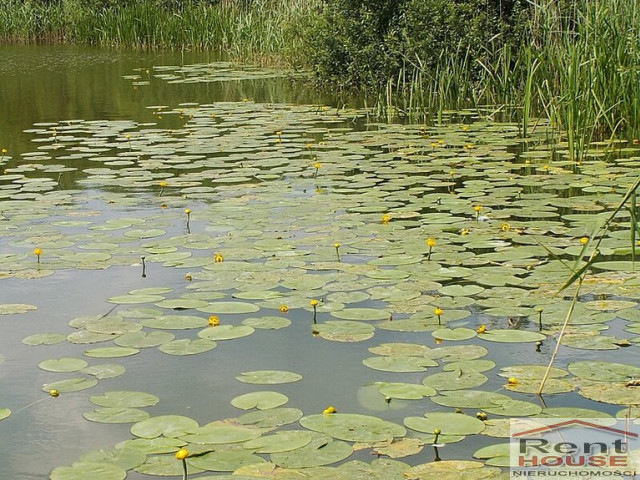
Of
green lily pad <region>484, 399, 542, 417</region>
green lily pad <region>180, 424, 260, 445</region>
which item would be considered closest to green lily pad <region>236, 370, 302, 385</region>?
green lily pad <region>180, 424, 260, 445</region>

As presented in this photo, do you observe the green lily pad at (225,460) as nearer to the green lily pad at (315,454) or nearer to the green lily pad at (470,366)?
the green lily pad at (315,454)

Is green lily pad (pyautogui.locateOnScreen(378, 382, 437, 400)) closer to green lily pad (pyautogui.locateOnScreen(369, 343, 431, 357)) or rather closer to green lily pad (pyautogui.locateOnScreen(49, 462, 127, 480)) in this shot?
green lily pad (pyautogui.locateOnScreen(369, 343, 431, 357))

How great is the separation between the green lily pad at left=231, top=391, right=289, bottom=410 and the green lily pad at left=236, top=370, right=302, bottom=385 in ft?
0.30

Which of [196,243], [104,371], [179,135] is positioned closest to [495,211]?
[196,243]

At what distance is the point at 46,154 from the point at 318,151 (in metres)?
1.85

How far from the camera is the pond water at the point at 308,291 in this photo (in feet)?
7.48

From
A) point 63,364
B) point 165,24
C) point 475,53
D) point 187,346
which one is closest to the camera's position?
point 63,364

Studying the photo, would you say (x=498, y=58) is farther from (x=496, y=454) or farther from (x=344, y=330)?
(x=496, y=454)

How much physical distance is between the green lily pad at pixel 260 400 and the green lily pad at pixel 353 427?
130 millimetres

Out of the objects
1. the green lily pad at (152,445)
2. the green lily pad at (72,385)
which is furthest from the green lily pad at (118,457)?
the green lily pad at (72,385)

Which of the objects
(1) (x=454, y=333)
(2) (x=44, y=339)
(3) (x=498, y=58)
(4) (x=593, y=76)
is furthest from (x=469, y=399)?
(3) (x=498, y=58)

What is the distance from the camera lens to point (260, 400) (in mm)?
2369

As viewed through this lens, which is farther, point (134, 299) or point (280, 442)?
point (134, 299)

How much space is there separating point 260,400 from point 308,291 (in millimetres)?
906
